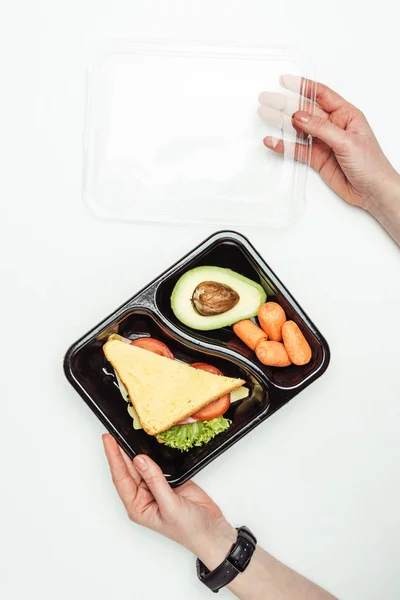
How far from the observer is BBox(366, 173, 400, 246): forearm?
4.49 ft

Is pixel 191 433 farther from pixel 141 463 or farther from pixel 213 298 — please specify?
pixel 213 298

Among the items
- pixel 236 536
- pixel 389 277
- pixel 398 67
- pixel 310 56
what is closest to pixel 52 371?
pixel 236 536

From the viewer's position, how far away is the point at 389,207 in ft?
4.54

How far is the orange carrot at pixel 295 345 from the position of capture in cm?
125

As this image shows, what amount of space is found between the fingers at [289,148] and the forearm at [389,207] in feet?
0.59

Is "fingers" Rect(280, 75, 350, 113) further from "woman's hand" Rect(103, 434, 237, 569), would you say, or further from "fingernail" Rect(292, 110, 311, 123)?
"woman's hand" Rect(103, 434, 237, 569)

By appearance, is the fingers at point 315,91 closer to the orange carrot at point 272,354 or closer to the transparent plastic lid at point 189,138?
the transparent plastic lid at point 189,138

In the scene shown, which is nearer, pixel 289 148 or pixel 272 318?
pixel 272 318

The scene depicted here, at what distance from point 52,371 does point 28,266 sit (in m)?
0.24

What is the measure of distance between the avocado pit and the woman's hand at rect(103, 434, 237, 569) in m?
0.31

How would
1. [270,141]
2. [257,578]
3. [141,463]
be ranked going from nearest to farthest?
[141,463]
[257,578]
[270,141]

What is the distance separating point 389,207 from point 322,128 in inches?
9.0

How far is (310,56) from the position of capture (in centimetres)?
144

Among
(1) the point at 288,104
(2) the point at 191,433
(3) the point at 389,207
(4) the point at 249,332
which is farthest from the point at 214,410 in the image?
(1) the point at 288,104
